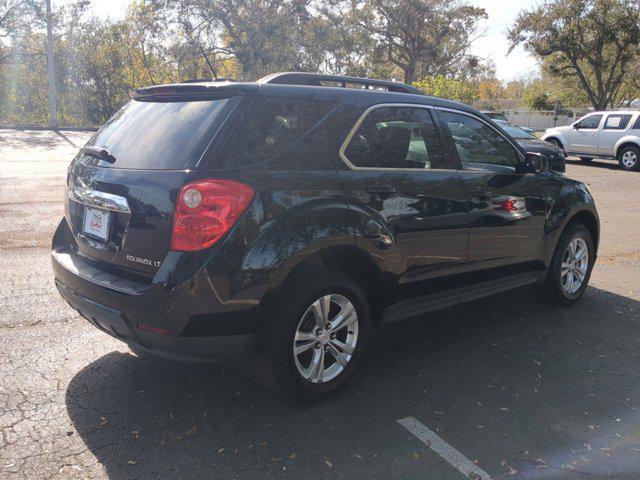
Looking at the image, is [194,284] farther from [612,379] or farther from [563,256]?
[563,256]

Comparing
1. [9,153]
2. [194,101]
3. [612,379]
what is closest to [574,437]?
[612,379]

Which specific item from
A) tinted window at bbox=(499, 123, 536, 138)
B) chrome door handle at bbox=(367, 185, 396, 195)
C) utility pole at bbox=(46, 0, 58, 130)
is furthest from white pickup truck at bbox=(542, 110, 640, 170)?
utility pole at bbox=(46, 0, 58, 130)

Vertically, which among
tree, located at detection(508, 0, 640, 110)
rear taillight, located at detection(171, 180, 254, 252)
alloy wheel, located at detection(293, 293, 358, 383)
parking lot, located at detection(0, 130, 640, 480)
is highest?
tree, located at detection(508, 0, 640, 110)

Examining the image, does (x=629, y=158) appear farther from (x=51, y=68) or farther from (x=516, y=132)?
(x=51, y=68)

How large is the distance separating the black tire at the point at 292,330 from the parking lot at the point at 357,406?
136 mm

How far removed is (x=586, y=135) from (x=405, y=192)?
704 inches

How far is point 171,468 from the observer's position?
279 cm

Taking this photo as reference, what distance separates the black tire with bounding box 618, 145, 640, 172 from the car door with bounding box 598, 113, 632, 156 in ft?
0.97

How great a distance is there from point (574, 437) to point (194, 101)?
281 cm

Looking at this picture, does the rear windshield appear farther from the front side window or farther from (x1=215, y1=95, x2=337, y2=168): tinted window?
the front side window

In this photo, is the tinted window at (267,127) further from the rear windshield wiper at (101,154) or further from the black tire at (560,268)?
the black tire at (560,268)

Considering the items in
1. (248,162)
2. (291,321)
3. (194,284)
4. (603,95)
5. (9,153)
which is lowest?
(9,153)

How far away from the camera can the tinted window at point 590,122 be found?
19172 millimetres

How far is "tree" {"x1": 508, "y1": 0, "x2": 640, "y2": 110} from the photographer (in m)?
30.5
